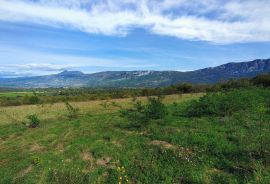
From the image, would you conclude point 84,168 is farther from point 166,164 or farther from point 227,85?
point 227,85

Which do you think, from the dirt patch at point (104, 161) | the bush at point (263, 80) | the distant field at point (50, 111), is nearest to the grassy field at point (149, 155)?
the dirt patch at point (104, 161)

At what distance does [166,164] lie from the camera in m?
14.5

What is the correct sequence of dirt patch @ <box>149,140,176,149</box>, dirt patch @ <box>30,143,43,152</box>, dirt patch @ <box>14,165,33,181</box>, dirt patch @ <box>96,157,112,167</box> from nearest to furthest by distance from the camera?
1. dirt patch @ <box>14,165,33,181</box>
2. dirt patch @ <box>96,157,112,167</box>
3. dirt patch @ <box>149,140,176,149</box>
4. dirt patch @ <box>30,143,43,152</box>

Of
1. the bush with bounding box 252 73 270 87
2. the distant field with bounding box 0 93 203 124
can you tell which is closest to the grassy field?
the distant field with bounding box 0 93 203 124

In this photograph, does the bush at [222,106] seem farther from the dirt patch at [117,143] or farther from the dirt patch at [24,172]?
the dirt patch at [24,172]

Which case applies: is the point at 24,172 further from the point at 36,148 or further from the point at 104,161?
the point at 36,148

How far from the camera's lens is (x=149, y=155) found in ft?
51.6

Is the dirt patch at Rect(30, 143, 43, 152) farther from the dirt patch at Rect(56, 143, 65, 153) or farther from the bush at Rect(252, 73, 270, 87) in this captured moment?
the bush at Rect(252, 73, 270, 87)

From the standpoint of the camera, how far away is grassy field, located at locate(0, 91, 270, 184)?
43.9 feet

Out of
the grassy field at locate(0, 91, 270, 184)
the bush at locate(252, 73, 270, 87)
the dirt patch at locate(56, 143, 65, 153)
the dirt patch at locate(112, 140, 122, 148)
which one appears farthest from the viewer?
the bush at locate(252, 73, 270, 87)

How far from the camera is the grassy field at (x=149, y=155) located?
13367 mm

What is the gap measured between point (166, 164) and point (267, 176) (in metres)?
4.43

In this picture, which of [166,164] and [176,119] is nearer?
[166,164]

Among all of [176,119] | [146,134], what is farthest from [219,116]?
[146,134]
